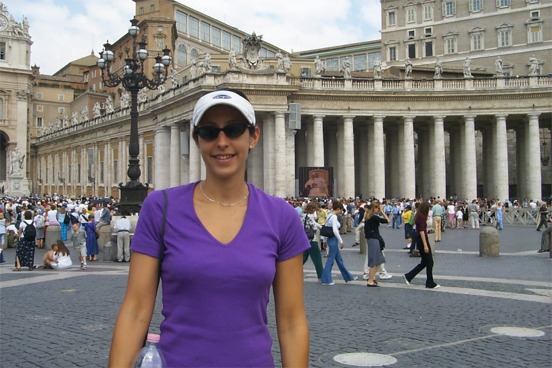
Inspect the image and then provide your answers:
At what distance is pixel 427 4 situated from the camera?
207 feet

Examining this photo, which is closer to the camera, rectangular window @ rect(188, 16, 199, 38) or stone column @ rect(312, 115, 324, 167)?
stone column @ rect(312, 115, 324, 167)

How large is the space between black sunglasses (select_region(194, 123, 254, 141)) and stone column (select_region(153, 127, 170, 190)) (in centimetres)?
4405

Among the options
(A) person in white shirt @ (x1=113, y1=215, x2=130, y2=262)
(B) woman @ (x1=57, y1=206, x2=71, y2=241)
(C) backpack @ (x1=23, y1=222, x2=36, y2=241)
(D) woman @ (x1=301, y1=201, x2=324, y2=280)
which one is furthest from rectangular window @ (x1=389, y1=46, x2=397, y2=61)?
(C) backpack @ (x1=23, y1=222, x2=36, y2=241)

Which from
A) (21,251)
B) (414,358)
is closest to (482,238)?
(414,358)

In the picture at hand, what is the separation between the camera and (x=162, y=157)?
45.6 metres

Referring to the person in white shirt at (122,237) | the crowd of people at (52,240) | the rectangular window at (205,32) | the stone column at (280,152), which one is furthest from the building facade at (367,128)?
the rectangular window at (205,32)

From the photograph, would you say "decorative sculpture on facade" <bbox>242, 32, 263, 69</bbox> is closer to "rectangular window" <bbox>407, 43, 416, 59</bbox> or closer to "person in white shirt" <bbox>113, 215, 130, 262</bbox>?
"person in white shirt" <bbox>113, 215, 130, 262</bbox>

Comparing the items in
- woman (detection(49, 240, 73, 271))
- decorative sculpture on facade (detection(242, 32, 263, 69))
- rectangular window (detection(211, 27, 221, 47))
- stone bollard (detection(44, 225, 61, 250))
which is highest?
rectangular window (detection(211, 27, 221, 47))

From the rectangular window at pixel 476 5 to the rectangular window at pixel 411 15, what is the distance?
20.8ft

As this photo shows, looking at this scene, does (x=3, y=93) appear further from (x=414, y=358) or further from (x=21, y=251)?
(x=414, y=358)

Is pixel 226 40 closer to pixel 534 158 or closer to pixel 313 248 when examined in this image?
pixel 534 158

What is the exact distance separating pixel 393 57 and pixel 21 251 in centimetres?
5720

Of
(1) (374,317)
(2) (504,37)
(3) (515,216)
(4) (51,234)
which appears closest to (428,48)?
(2) (504,37)

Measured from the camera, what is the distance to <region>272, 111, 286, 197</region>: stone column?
37594 millimetres
